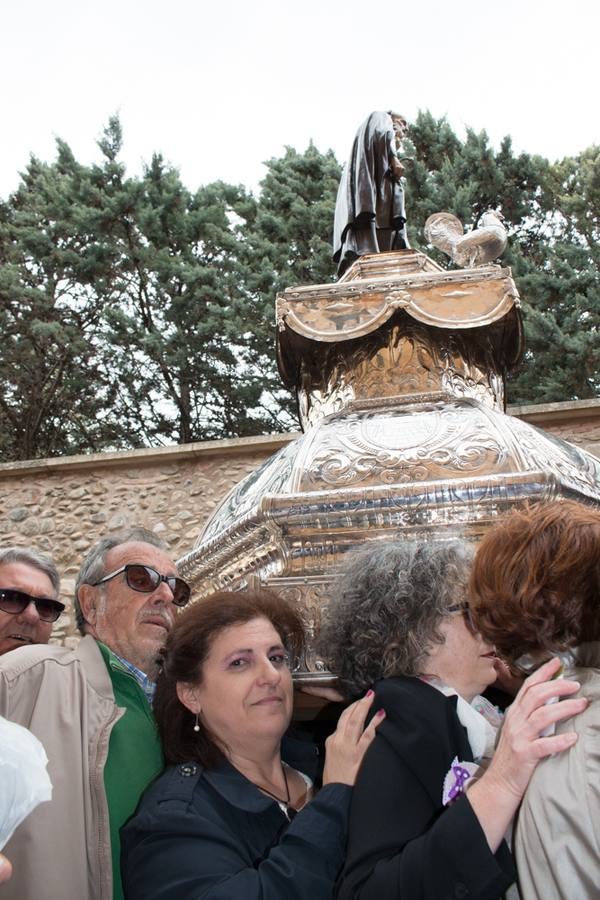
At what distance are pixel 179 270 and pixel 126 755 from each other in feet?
36.0

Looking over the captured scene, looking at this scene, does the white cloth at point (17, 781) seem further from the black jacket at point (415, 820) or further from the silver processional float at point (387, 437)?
the silver processional float at point (387, 437)

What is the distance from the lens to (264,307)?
11531 millimetres

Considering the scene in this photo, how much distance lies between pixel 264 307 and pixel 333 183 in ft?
8.23

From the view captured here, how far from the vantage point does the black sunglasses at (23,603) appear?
209cm

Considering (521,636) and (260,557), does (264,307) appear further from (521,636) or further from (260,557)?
(521,636)

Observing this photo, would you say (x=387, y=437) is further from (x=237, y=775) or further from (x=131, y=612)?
(x=237, y=775)

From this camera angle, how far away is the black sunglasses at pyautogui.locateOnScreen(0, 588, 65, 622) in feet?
6.85

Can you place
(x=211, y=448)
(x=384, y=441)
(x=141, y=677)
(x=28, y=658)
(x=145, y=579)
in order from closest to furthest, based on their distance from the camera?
(x=28, y=658)
(x=141, y=677)
(x=145, y=579)
(x=384, y=441)
(x=211, y=448)

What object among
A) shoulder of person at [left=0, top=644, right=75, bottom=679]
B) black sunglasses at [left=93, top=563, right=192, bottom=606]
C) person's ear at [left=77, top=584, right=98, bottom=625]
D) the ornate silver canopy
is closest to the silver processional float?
the ornate silver canopy

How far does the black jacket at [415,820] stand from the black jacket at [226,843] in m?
0.07

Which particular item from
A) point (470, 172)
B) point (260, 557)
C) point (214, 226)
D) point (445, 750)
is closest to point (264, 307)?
point (214, 226)

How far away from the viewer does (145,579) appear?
6.31ft

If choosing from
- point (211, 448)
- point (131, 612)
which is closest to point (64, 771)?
point (131, 612)

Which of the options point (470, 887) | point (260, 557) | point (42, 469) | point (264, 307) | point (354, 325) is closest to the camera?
point (470, 887)
